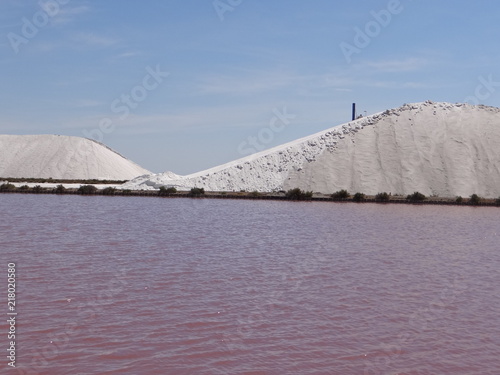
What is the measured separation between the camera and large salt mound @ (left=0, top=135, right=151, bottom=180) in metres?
79.6

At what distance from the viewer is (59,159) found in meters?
82.1

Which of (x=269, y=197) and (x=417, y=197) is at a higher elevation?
(x=417, y=197)

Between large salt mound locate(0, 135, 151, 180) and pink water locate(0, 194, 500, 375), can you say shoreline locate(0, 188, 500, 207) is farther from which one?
large salt mound locate(0, 135, 151, 180)

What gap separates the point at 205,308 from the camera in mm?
7848

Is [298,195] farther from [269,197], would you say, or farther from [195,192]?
[195,192]

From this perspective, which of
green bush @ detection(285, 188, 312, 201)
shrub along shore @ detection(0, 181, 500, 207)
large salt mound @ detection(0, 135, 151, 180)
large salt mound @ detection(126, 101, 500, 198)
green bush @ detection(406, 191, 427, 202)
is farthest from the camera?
large salt mound @ detection(0, 135, 151, 180)

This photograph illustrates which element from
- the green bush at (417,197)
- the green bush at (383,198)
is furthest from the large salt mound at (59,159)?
the green bush at (417,197)

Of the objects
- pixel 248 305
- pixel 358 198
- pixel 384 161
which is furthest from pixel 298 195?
pixel 248 305

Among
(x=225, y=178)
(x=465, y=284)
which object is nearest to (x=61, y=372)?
(x=465, y=284)

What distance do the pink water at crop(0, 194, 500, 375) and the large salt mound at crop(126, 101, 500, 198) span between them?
30215 millimetres

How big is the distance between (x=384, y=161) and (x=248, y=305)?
42.6m

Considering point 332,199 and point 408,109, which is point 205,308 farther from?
point 408,109

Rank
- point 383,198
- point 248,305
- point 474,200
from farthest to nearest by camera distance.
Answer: point 474,200 → point 383,198 → point 248,305

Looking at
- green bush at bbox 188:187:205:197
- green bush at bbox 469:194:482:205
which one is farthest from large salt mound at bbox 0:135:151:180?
green bush at bbox 469:194:482:205
